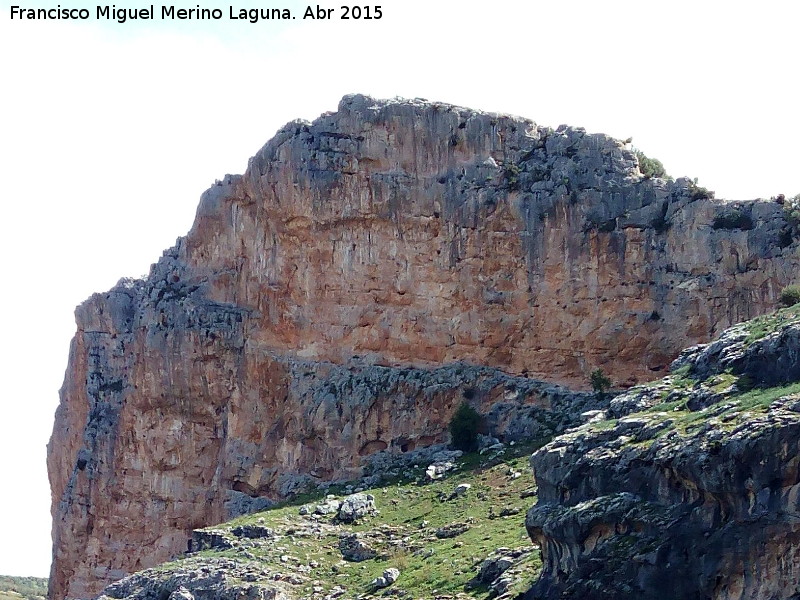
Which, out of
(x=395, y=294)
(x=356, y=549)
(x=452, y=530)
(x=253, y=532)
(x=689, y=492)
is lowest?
(x=356, y=549)

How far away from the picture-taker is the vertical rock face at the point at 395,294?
5619cm

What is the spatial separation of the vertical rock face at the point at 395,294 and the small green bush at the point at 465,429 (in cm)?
96

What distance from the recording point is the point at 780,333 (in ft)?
125

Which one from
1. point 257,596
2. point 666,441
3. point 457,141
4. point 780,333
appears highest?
point 457,141

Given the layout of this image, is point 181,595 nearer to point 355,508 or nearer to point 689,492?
point 355,508

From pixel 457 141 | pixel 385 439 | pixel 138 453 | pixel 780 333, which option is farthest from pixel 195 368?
pixel 780 333

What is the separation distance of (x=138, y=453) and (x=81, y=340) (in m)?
6.22

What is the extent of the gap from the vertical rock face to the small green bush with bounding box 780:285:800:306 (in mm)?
1909

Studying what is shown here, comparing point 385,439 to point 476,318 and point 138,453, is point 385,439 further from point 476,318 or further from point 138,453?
point 138,453

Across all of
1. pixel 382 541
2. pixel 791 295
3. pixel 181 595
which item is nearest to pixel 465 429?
pixel 382 541

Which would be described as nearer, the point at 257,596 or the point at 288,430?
the point at 257,596

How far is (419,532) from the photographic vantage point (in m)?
50.1

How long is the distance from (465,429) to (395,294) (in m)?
6.54

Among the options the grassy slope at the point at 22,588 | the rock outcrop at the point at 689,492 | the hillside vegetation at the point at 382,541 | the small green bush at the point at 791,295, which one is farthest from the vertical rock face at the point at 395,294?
the grassy slope at the point at 22,588
